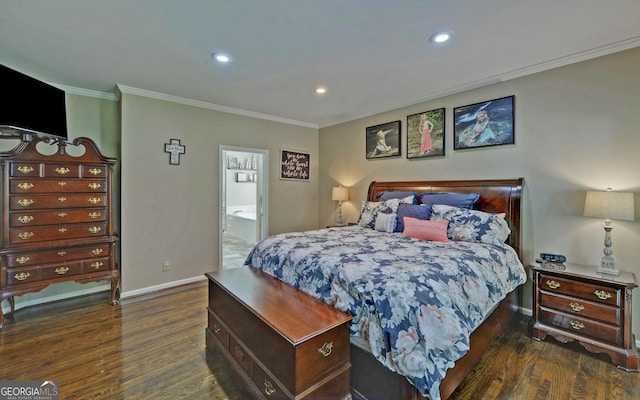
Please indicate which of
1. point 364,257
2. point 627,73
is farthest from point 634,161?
point 364,257

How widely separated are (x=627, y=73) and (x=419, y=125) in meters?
1.89

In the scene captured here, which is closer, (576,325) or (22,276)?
(576,325)

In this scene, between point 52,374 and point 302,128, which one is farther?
point 302,128

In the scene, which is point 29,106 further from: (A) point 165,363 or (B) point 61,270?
(A) point 165,363

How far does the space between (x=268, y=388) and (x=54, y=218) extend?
2921 millimetres

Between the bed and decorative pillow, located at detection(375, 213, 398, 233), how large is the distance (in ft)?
1.23

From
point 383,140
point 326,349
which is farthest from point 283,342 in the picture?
point 383,140

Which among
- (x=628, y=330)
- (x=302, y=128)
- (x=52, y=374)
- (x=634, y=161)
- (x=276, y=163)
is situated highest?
(x=302, y=128)

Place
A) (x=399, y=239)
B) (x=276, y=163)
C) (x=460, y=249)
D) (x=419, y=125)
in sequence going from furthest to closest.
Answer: (x=276, y=163) < (x=419, y=125) < (x=399, y=239) < (x=460, y=249)

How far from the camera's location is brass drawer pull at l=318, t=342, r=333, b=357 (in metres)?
1.45

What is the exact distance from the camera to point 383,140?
13.6ft

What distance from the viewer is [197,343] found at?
7.64ft

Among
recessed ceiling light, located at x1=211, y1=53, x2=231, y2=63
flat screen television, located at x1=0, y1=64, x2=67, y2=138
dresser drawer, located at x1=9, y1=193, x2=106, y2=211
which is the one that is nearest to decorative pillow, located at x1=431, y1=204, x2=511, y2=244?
recessed ceiling light, located at x1=211, y1=53, x2=231, y2=63

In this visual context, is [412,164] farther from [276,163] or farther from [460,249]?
[276,163]
